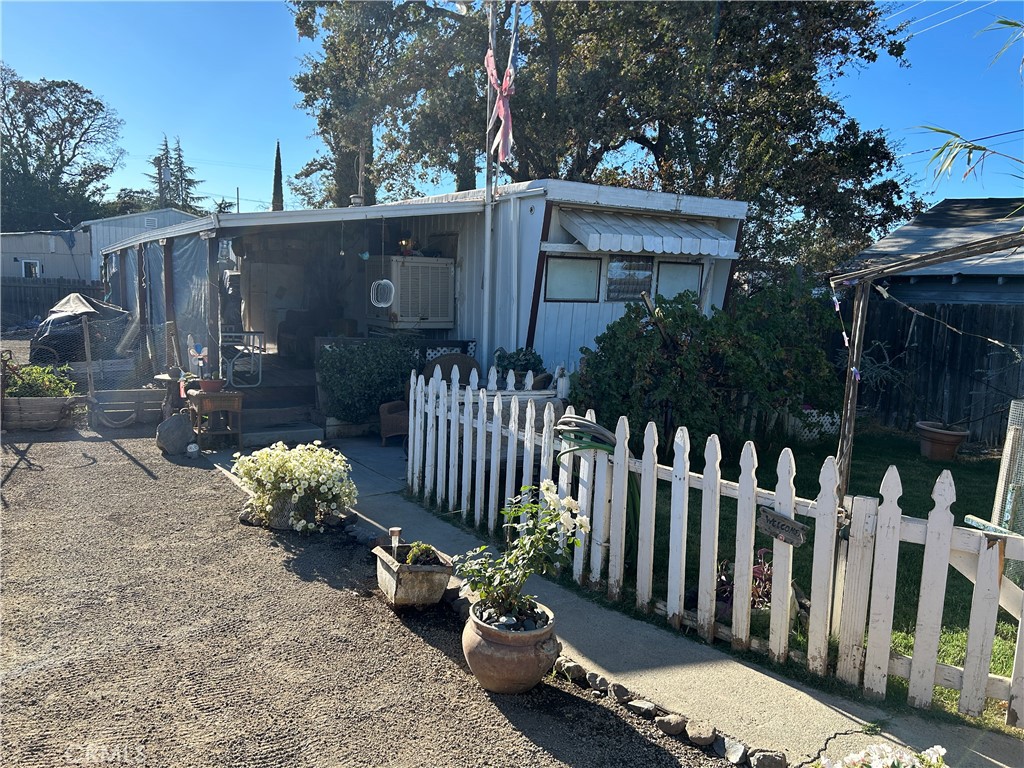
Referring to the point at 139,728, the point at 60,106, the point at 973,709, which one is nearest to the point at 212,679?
the point at 139,728

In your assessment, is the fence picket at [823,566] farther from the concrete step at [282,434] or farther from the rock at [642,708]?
the concrete step at [282,434]

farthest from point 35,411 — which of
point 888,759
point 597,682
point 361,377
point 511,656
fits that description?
point 888,759

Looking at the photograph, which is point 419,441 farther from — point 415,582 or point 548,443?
point 415,582

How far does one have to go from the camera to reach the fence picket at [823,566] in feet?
11.1

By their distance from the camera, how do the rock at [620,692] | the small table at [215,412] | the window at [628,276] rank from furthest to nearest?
the window at [628,276]
the small table at [215,412]
the rock at [620,692]

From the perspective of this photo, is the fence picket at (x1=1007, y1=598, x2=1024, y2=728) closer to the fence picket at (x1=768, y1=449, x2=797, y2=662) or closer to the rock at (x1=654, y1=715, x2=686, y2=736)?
the fence picket at (x1=768, y1=449, x2=797, y2=662)

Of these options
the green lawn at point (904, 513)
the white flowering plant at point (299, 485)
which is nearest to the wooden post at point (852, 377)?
the green lawn at point (904, 513)

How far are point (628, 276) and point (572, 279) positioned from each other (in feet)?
3.54

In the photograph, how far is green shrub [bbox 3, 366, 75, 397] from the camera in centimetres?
912

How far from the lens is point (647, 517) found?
4.14 m

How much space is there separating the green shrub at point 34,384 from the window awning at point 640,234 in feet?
23.2

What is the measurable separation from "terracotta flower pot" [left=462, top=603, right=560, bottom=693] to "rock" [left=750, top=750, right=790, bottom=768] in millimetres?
964

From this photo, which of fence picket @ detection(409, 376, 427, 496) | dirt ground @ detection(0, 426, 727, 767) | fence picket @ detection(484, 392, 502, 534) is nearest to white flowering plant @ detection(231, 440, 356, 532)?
dirt ground @ detection(0, 426, 727, 767)

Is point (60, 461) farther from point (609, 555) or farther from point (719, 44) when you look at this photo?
point (719, 44)
